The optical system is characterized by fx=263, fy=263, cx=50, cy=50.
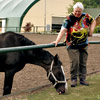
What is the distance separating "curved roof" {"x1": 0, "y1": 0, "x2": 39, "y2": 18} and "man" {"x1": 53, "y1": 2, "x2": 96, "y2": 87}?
3246 cm

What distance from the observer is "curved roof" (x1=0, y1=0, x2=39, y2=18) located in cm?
3716

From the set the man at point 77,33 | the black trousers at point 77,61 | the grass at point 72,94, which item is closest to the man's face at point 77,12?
the man at point 77,33

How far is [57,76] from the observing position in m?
4.33

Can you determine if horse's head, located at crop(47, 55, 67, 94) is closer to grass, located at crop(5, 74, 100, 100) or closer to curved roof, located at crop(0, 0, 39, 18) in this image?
grass, located at crop(5, 74, 100, 100)

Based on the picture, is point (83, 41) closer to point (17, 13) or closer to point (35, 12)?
point (17, 13)

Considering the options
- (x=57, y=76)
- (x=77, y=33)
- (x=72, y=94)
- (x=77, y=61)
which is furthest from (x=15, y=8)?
(x=72, y=94)

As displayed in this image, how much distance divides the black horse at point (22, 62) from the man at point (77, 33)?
0.39m

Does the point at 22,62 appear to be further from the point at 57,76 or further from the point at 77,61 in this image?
the point at 77,61

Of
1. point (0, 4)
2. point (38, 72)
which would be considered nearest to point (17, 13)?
point (0, 4)

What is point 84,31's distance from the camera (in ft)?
14.9

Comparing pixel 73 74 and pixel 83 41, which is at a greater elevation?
pixel 83 41

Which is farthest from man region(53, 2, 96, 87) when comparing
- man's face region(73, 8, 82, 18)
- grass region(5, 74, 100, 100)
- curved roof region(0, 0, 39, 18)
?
curved roof region(0, 0, 39, 18)

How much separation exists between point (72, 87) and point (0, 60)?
138 centimetres

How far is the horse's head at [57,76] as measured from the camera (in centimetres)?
425
